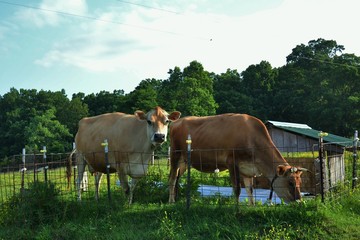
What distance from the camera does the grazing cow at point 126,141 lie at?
9.55 m

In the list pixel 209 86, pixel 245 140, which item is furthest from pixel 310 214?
pixel 209 86

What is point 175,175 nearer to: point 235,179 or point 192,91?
point 235,179

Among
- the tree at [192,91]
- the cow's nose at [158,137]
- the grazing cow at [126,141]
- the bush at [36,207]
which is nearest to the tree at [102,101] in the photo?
the tree at [192,91]

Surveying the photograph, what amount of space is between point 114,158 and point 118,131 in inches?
29.3

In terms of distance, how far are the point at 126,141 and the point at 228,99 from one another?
47.5 m

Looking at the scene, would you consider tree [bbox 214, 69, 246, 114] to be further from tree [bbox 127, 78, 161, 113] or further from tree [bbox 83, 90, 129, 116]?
tree [bbox 83, 90, 129, 116]

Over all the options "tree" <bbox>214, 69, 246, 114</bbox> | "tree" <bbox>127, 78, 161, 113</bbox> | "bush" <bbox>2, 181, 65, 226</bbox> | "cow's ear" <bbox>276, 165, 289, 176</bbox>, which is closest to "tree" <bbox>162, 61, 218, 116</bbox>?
"tree" <bbox>127, 78, 161, 113</bbox>

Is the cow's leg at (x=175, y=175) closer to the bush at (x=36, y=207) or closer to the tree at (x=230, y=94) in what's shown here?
the bush at (x=36, y=207)

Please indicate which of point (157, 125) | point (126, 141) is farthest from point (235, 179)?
point (126, 141)

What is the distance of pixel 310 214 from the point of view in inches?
278

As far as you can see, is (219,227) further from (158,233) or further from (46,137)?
(46,137)

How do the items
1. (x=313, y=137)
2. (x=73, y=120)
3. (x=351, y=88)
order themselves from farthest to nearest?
(x=73, y=120) → (x=351, y=88) → (x=313, y=137)

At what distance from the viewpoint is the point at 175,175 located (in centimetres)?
1038

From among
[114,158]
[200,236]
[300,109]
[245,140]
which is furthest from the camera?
[300,109]
